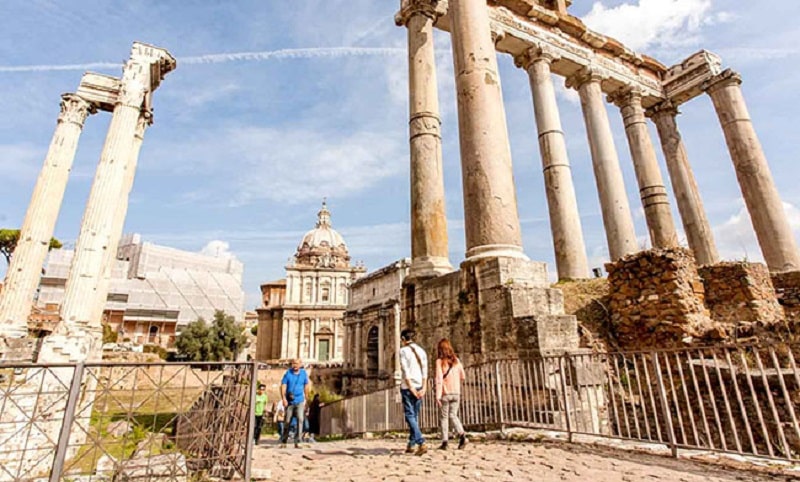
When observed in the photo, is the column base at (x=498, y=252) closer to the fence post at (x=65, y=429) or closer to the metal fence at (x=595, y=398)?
the metal fence at (x=595, y=398)

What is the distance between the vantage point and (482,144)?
7770 millimetres

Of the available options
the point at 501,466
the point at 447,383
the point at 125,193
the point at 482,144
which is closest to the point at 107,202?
the point at 125,193

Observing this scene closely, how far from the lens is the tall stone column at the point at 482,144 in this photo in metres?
7.31

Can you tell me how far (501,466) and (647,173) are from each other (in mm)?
13104

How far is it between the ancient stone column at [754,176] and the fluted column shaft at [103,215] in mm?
20277

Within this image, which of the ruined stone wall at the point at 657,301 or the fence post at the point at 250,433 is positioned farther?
the ruined stone wall at the point at 657,301

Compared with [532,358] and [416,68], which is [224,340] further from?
[532,358]

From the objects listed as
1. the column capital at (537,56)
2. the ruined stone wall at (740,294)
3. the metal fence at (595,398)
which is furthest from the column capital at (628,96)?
the metal fence at (595,398)

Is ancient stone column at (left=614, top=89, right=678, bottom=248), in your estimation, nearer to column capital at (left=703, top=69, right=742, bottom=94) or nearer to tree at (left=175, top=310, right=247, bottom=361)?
column capital at (left=703, top=69, right=742, bottom=94)

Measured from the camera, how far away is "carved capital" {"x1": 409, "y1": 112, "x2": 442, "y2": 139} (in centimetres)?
952

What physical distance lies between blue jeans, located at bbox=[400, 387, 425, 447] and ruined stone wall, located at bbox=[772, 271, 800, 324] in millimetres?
10312

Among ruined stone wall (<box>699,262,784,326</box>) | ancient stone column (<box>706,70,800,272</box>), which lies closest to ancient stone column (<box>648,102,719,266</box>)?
ancient stone column (<box>706,70,800,272</box>)

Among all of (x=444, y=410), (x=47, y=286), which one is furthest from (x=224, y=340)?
(x=444, y=410)

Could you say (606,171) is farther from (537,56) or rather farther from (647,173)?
(537,56)
